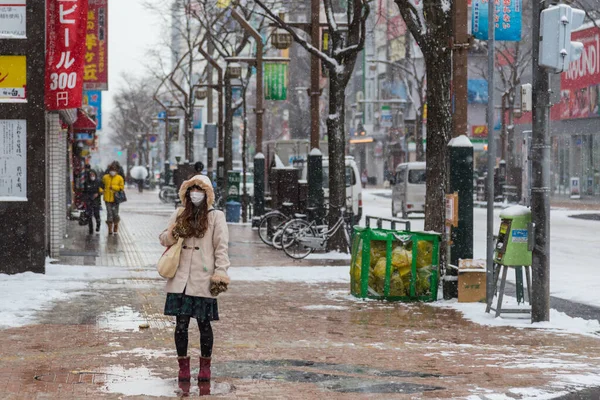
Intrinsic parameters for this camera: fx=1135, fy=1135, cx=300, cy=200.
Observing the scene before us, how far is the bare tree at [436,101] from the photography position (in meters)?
17.0

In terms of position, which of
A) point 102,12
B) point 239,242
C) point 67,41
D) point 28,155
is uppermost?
point 102,12

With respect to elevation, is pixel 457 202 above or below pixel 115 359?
above

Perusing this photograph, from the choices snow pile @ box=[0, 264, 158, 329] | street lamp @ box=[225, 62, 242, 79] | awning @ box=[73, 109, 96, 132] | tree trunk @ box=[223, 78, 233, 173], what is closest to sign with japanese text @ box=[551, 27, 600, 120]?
tree trunk @ box=[223, 78, 233, 173]

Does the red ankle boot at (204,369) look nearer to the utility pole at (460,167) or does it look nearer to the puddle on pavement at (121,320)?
the puddle on pavement at (121,320)

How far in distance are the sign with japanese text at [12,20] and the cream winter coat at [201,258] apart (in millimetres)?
9983

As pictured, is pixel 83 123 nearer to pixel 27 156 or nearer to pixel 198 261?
pixel 27 156

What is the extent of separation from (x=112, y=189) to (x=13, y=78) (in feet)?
40.3

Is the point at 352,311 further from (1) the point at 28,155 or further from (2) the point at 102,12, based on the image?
→ (2) the point at 102,12

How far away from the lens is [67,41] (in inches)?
767

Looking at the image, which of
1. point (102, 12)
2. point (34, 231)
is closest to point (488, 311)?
point (34, 231)

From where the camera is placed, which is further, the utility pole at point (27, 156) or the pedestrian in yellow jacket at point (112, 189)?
the pedestrian in yellow jacket at point (112, 189)

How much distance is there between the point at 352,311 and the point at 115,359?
15.6 ft

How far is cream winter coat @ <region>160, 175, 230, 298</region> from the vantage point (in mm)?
9031

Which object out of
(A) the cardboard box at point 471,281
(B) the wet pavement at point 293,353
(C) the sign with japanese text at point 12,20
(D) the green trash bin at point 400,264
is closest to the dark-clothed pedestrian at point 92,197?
(C) the sign with japanese text at point 12,20
